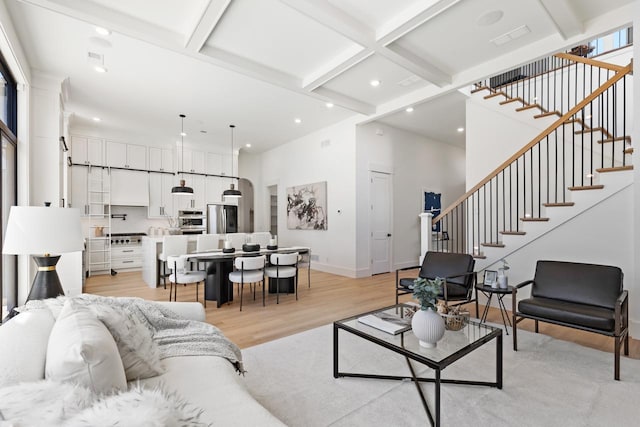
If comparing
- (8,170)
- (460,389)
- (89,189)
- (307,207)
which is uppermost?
(89,189)

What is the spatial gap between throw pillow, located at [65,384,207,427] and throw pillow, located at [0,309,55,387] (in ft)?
1.38

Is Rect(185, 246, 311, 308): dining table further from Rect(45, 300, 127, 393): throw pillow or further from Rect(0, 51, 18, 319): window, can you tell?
Rect(45, 300, 127, 393): throw pillow

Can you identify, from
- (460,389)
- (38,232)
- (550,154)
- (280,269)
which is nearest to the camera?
(38,232)

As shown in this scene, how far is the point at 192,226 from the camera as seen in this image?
26.2 feet

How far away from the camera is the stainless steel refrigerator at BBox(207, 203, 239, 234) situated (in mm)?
8211

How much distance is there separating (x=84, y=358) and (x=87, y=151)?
24.4 feet

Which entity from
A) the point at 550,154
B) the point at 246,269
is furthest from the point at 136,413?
the point at 550,154

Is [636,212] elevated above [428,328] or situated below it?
above

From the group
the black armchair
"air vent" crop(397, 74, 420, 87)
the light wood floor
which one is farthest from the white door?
the black armchair

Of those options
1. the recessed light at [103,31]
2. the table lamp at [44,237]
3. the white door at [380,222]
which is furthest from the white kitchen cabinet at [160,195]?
the table lamp at [44,237]

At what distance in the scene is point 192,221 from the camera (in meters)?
8.09

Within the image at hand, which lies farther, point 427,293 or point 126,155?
point 126,155

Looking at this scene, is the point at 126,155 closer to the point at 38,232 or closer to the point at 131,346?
the point at 38,232

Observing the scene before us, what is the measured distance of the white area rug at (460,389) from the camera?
6.21ft
